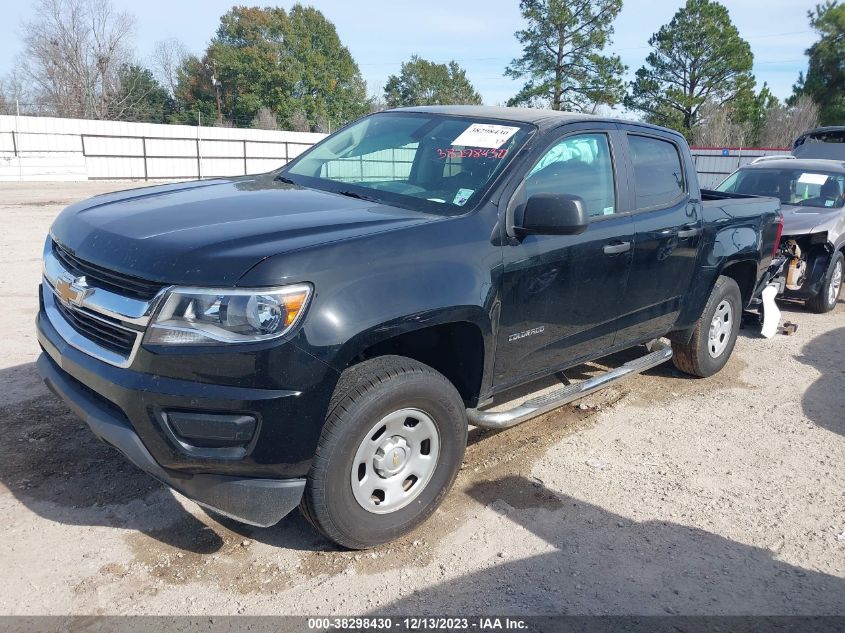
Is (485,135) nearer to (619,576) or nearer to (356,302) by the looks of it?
(356,302)

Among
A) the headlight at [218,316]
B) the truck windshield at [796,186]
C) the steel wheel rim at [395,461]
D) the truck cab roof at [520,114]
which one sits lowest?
the steel wheel rim at [395,461]

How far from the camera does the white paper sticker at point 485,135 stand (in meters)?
3.71

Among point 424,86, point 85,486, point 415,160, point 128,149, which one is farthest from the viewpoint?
point 424,86

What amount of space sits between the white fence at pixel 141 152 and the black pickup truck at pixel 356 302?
1988 cm

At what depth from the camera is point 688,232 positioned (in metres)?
4.66

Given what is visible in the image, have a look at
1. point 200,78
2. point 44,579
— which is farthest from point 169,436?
Answer: point 200,78

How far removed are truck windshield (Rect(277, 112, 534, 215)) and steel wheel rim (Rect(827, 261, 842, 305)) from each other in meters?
6.14

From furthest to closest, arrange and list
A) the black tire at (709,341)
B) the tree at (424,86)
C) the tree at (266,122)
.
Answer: the tree at (424,86) → the tree at (266,122) → the black tire at (709,341)

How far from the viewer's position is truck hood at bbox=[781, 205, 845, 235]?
778 cm

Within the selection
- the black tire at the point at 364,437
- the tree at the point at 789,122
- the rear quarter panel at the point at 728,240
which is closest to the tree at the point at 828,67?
the tree at the point at 789,122

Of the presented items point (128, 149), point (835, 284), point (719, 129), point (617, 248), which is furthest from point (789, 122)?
point (617, 248)

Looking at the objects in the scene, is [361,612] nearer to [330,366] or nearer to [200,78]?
[330,366]

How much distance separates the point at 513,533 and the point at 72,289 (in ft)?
7.49

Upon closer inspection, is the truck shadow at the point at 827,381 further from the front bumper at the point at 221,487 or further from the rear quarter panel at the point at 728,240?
the front bumper at the point at 221,487
